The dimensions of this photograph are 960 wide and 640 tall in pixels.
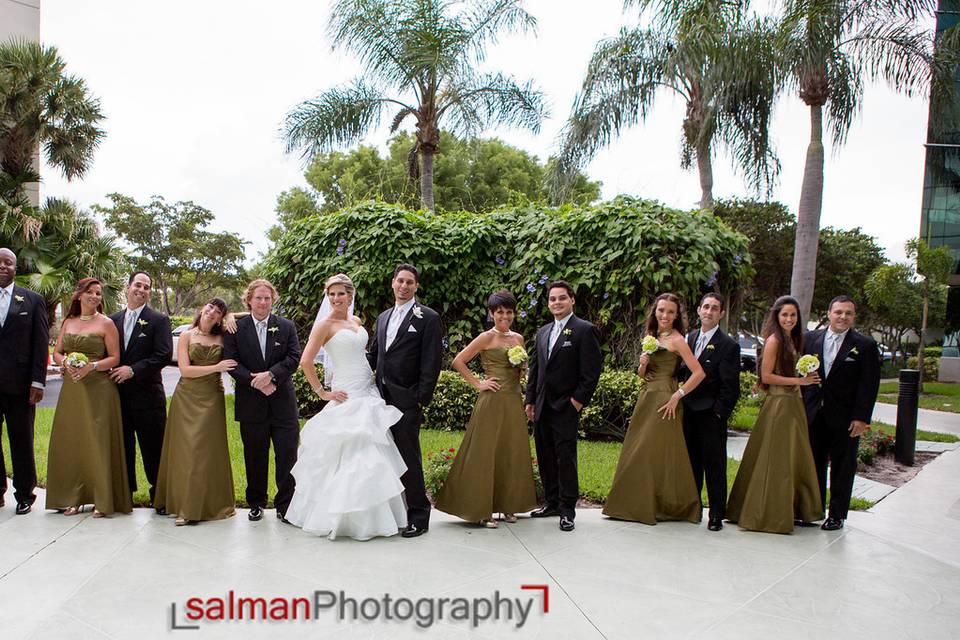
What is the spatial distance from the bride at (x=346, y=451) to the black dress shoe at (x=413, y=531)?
9 centimetres

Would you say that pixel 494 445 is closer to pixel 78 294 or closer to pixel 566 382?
pixel 566 382

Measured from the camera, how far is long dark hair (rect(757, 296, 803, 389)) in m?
6.04

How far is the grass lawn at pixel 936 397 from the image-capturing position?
1905cm

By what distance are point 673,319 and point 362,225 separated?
20.7 ft

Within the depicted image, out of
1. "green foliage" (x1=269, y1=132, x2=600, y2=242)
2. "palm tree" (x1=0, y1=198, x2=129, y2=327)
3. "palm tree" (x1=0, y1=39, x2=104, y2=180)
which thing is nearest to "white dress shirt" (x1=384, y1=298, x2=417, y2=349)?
"palm tree" (x1=0, y1=198, x2=129, y2=327)

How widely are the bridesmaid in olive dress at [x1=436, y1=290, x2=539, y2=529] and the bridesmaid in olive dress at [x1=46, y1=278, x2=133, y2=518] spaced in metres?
2.97

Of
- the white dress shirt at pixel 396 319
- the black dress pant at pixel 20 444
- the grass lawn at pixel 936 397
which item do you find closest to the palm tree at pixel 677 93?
the grass lawn at pixel 936 397

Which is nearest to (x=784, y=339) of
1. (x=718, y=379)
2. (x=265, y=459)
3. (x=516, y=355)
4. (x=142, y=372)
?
(x=718, y=379)

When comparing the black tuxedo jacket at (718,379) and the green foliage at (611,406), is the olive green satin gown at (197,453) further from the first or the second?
the green foliage at (611,406)

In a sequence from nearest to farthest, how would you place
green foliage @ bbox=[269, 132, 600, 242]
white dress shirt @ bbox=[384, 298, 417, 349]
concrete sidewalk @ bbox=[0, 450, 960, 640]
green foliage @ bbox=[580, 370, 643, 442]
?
concrete sidewalk @ bbox=[0, 450, 960, 640], white dress shirt @ bbox=[384, 298, 417, 349], green foliage @ bbox=[580, 370, 643, 442], green foliage @ bbox=[269, 132, 600, 242]

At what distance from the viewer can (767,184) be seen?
17.1 metres

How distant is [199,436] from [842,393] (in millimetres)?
5605

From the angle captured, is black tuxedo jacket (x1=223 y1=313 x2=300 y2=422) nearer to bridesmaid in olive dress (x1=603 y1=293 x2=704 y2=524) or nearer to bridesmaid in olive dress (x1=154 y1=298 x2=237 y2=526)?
bridesmaid in olive dress (x1=154 y1=298 x2=237 y2=526)

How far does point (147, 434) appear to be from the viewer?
644 cm
